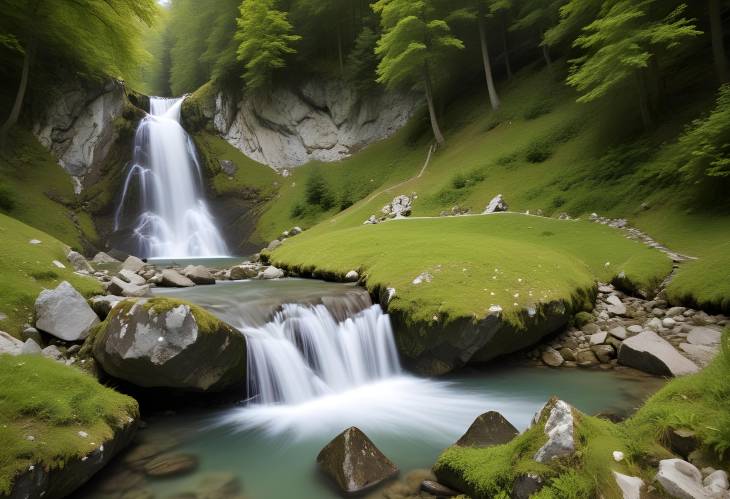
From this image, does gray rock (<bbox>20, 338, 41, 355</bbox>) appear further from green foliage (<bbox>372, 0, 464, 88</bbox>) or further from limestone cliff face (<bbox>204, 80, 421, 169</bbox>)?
limestone cliff face (<bbox>204, 80, 421, 169</bbox>)

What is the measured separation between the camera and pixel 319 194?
124ft

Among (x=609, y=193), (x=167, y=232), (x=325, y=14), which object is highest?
(x=325, y=14)

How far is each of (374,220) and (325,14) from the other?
102ft

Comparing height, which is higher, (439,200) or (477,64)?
(477,64)

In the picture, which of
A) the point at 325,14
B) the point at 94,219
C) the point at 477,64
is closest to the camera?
the point at 94,219

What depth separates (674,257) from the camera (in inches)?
525

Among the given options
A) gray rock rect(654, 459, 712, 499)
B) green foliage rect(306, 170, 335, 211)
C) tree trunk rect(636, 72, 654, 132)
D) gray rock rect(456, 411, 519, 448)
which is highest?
green foliage rect(306, 170, 335, 211)

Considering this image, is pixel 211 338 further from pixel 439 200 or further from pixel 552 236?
pixel 439 200

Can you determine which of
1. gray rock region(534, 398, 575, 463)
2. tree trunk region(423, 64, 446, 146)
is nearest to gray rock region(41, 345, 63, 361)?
gray rock region(534, 398, 575, 463)

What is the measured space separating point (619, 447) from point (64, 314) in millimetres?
9710

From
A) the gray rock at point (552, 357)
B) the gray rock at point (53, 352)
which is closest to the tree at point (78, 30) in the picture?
the gray rock at point (53, 352)

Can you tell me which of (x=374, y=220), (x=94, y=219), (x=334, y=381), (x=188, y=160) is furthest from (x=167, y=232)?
(x=334, y=381)

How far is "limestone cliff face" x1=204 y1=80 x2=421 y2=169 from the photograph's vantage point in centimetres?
4553

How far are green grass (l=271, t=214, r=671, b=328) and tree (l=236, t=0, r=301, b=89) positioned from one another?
3037cm
